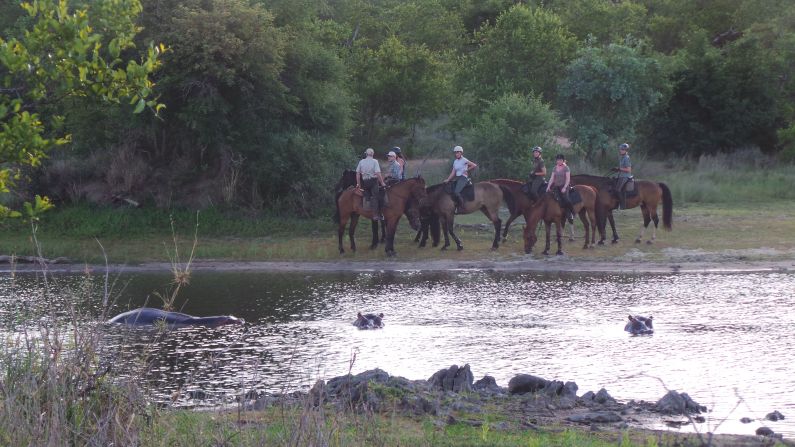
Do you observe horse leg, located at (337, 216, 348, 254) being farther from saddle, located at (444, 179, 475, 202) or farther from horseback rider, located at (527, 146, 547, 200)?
horseback rider, located at (527, 146, 547, 200)

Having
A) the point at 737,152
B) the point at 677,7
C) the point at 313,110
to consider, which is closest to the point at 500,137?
the point at 313,110

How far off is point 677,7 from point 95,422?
45.5 metres

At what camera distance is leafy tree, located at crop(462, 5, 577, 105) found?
35.3 metres

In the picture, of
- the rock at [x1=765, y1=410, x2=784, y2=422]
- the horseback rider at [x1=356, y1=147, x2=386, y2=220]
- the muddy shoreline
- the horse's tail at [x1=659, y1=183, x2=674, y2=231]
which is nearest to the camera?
the rock at [x1=765, y1=410, x2=784, y2=422]

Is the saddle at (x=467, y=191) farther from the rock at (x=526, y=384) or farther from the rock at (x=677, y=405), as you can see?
the rock at (x=677, y=405)

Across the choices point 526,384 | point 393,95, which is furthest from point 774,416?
point 393,95

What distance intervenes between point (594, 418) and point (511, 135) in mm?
20424

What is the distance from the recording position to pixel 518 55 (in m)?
35.6

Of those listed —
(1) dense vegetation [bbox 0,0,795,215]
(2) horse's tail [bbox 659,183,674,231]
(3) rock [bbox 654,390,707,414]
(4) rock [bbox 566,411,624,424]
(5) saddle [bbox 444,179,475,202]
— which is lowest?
(4) rock [bbox 566,411,624,424]

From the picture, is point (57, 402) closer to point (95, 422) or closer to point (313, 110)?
point (95, 422)

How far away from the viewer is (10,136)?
7.28 m

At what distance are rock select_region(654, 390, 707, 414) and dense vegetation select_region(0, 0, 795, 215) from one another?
31.7 feet

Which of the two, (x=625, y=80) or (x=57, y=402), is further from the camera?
Answer: (x=625, y=80)

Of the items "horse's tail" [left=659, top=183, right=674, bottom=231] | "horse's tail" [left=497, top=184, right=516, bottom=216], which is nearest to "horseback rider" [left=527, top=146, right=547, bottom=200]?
"horse's tail" [left=497, top=184, right=516, bottom=216]
